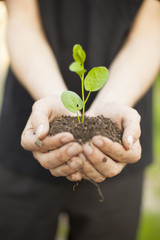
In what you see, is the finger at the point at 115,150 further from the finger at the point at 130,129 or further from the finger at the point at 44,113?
the finger at the point at 44,113

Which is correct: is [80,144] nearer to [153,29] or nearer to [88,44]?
[88,44]

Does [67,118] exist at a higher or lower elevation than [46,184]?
higher

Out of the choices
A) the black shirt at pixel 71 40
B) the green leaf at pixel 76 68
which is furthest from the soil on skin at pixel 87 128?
the black shirt at pixel 71 40

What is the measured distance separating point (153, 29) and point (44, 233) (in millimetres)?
1296

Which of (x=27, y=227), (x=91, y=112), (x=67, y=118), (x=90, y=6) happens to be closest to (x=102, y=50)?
(x=90, y=6)

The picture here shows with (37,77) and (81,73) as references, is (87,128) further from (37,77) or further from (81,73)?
(37,77)

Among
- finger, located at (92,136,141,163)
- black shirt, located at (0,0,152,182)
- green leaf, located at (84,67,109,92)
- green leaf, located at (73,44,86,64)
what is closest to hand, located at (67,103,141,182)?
finger, located at (92,136,141,163)

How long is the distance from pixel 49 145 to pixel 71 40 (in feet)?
2.51

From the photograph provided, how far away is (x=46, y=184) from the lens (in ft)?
4.89

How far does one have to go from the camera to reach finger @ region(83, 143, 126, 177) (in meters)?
0.90

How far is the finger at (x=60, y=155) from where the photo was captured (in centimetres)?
87

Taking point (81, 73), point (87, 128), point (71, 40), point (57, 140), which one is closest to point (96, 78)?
point (81, 73)

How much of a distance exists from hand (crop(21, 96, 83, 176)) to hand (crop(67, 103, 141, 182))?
0.13 ft

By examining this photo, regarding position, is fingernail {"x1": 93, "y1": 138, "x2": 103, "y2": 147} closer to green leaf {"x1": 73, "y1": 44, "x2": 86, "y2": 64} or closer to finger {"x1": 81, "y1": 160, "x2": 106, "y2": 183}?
finger {"x1": 81, "y1": 160, "x2": 106, "y2": 183}
